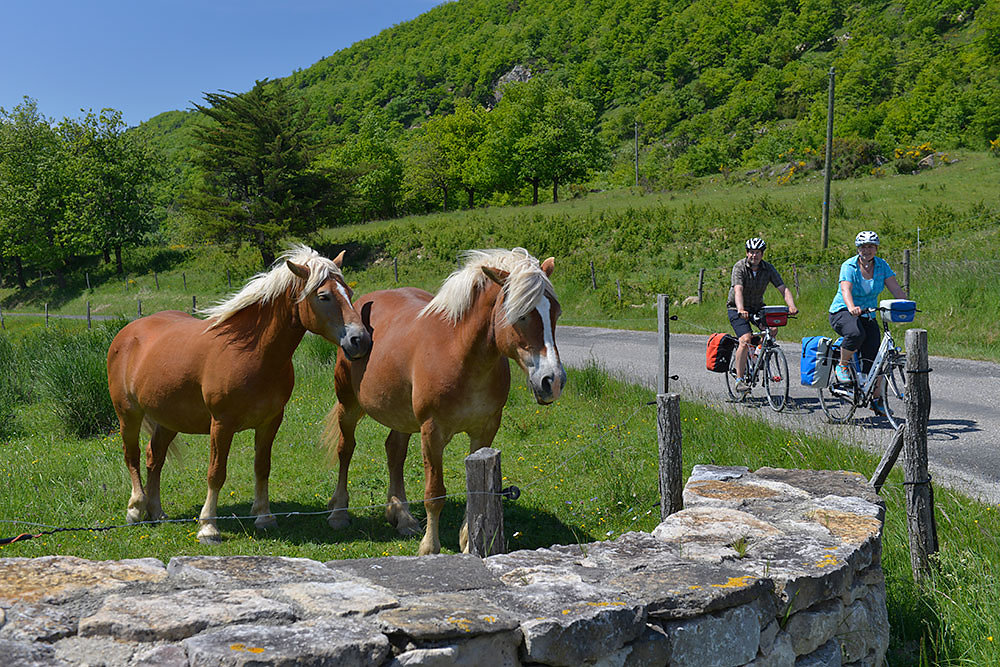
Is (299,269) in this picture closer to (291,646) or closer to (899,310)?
(291,646)

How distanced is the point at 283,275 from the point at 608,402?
561 cm

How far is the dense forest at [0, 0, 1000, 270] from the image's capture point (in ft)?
135

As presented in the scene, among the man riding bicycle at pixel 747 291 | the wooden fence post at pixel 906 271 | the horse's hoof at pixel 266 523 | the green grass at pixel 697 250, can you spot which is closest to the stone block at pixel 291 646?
the horse's hoof at pixel 266 523

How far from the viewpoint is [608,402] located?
33.4 ft

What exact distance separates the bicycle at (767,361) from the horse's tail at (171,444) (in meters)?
7.08

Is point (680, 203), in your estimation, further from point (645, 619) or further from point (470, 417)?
point (645, 619)

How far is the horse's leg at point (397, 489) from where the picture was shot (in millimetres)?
6375

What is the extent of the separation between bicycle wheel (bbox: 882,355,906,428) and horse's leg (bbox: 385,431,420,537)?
4.75 meters

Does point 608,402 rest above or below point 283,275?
below

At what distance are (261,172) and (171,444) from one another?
3583 cm

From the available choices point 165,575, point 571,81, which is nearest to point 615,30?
point 571,81

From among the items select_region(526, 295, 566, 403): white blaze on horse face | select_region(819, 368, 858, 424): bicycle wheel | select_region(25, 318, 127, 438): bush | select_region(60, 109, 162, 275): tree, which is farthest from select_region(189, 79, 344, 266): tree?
select_region(526, 295, 566, 403): white blaze on horse face

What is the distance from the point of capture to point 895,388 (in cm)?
859

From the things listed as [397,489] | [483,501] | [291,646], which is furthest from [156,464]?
[291,646]
